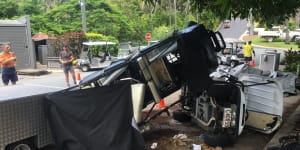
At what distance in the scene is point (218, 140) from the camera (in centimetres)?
553

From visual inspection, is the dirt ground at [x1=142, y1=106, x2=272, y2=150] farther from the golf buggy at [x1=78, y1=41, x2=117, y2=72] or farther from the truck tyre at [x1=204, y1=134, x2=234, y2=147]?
the golf buggy at [x1=78, y1=41, x2=117, y2=72]

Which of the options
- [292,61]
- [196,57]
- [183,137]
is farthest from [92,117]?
[292,61]

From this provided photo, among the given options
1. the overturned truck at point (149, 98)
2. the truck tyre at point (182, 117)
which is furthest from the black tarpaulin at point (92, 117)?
the truck tyre at point (182, 117)

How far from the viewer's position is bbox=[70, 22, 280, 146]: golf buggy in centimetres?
527

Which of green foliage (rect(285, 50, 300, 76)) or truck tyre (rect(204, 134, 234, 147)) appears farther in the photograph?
green foliage (rect(285, 50, 300, 76))

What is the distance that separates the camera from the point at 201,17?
22.9 feet

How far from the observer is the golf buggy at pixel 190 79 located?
17.3 feet

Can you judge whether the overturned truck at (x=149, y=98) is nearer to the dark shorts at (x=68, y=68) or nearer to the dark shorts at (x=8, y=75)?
the dark shorts at (x=8, y=75)

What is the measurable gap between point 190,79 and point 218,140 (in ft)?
3.77

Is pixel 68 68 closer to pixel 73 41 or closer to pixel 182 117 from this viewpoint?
pixel 182 117

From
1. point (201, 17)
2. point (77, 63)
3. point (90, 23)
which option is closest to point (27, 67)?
point (77, 63)

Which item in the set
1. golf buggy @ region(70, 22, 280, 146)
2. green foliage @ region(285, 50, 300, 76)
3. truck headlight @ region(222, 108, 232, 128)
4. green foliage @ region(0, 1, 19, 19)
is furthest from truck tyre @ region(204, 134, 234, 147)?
green foliage @ region(0, 1, 19, 19)

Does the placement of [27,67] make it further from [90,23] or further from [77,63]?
[90,23]

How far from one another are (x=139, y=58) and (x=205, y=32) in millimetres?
1184
